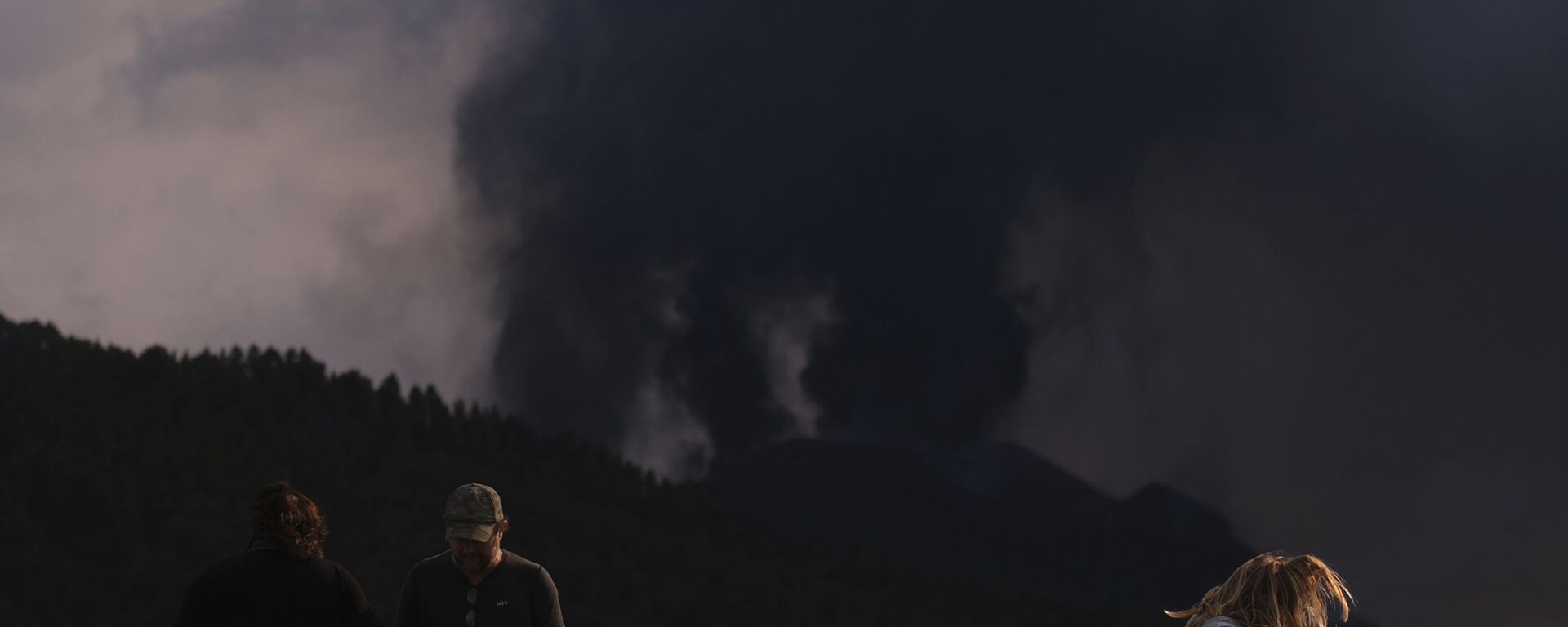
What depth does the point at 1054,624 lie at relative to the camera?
130 m

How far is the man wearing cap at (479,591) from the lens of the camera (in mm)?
8156

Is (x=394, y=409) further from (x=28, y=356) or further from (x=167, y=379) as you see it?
(x=28, y=356)

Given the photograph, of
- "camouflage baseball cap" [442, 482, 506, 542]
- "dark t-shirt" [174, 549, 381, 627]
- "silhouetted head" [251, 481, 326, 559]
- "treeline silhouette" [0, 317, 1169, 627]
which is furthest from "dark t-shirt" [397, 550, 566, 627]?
"treeline silhouette" [0, 317, 1169, 627]

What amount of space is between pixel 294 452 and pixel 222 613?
13557 centimetres

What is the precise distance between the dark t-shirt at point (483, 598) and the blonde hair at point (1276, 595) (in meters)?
2.93

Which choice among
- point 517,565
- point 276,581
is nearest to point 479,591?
point 517,565

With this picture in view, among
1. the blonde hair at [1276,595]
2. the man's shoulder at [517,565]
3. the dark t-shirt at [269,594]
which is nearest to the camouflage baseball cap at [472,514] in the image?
the man's shoulder at [517,565]

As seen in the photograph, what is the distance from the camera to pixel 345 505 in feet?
445

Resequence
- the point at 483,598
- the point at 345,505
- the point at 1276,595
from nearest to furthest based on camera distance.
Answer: the point at 1276,595
the point at 483,598
the point at 345,505

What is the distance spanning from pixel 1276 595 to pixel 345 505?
134 meters

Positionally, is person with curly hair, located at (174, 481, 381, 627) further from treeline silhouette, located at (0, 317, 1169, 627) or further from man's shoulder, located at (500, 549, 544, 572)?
treeline silhouette, located at (0, 317, 1169, 627)

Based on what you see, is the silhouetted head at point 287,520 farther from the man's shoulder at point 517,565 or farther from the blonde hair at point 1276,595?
the blonde hair at point 1276,595

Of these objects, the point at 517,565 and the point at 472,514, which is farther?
the point at 517,565

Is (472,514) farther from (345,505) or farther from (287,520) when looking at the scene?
(345,505)
